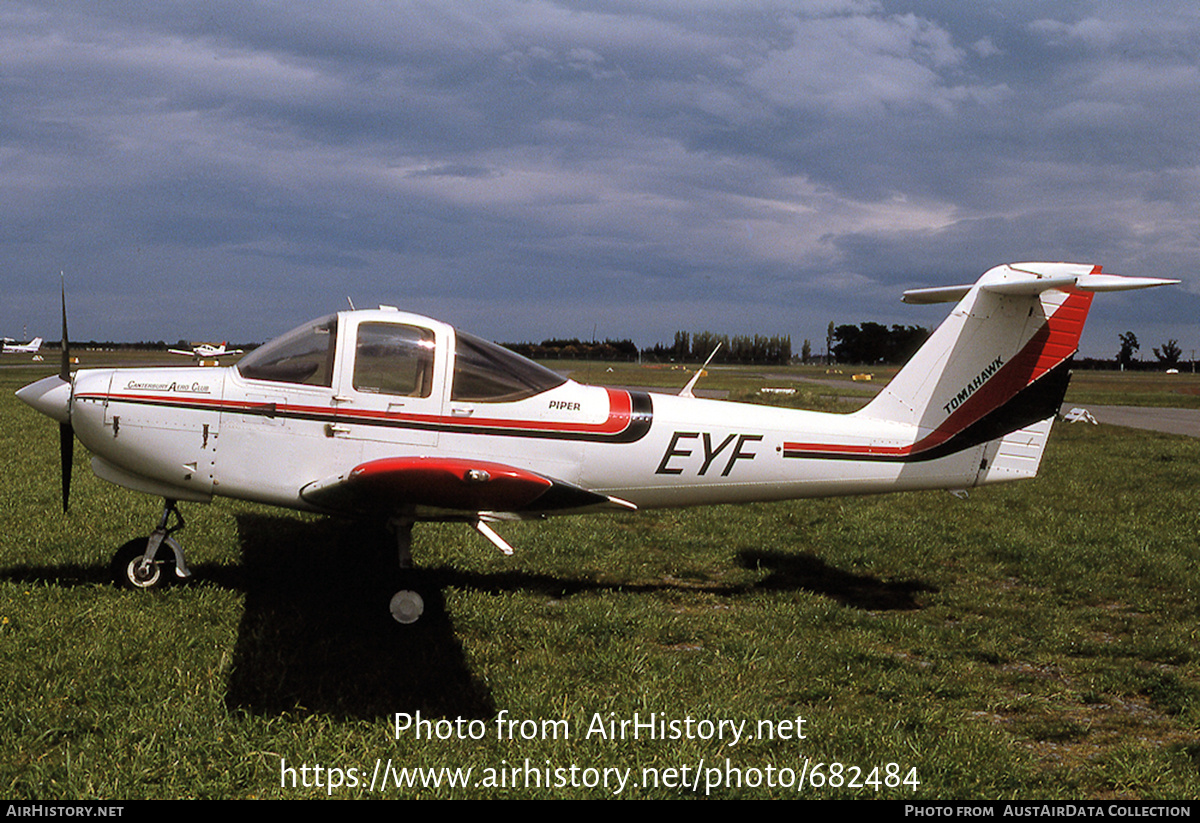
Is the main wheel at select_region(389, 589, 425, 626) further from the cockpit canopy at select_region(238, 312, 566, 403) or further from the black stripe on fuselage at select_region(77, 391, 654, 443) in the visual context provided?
the cockpit canopy at select_region(238, 312, 566, 403)

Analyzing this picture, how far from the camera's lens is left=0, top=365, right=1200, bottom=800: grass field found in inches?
167

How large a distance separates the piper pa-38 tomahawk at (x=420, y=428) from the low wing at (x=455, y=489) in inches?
1.2

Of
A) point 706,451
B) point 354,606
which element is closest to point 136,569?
point 354,606

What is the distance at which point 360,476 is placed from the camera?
17.2ft

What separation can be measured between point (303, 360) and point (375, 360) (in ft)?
1.83

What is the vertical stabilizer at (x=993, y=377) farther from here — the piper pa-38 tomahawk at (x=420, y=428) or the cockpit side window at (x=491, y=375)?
the cockpit side window at (x=491, y=375)

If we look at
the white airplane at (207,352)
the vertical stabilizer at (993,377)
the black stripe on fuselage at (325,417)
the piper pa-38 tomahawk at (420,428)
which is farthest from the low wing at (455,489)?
the white airplane at (207,352)

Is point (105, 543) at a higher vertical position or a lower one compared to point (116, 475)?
lower

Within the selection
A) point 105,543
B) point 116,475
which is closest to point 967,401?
point 116,475

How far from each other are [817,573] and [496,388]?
158 inches

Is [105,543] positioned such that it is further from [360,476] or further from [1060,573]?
[1060,573]

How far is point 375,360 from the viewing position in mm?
6293

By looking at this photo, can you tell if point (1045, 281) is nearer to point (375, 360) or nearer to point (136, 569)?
point (375, 360)

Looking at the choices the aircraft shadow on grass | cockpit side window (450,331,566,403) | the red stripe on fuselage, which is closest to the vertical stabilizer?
the aircraft shadow on grass
